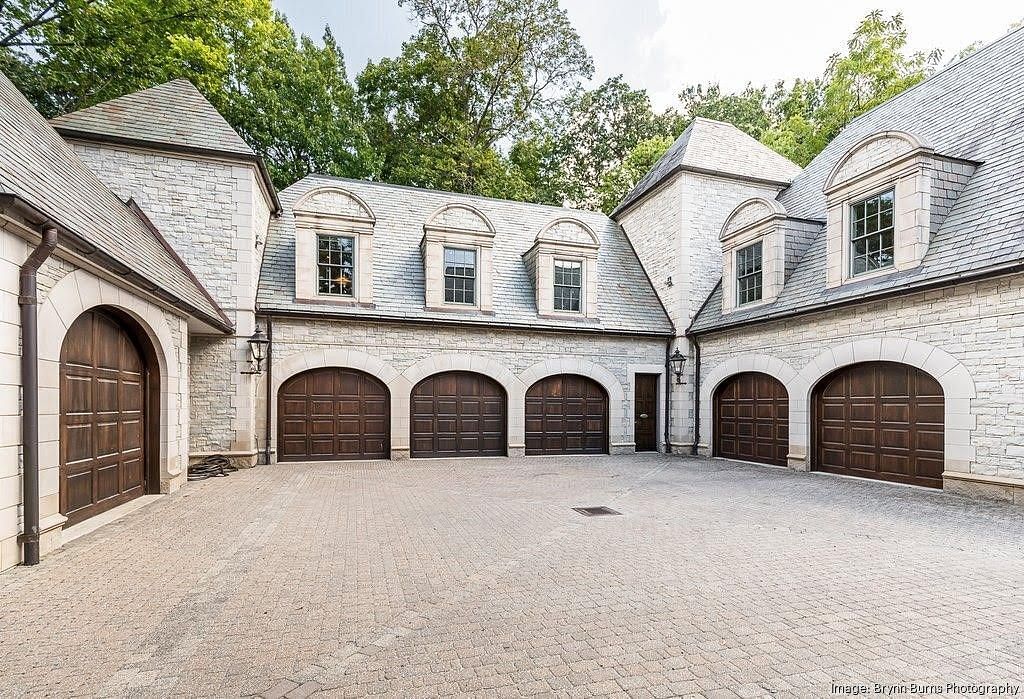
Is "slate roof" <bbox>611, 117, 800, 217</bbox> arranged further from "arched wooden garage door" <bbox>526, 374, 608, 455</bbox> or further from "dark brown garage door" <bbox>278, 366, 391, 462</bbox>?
"dark brown garage door" <bbox>278, 366, 391, 462</bbox>

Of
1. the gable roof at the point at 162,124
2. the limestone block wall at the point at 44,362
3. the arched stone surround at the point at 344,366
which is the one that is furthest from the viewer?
the arched stone surround at the point at 344,366

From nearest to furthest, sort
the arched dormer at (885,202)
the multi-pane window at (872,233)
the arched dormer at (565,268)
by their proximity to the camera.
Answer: the arched dormer at (885,202) < the multi-pane window at (872,233) < the arched dormer at (565,268)

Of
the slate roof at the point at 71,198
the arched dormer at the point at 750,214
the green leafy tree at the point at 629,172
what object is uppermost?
the green leafy tree at the point at 629,172

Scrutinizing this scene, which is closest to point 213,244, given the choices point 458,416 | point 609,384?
point 458,416

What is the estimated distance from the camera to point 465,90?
2498cm

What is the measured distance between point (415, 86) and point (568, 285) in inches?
658

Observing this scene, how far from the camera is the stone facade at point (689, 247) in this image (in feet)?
51.9

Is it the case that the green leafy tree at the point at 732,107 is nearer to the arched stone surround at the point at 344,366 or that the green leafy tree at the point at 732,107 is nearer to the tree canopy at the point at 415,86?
the tree canopy at the point at 415,86

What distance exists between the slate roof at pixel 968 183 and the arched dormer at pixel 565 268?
376 centimetres

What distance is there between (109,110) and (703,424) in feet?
58.6

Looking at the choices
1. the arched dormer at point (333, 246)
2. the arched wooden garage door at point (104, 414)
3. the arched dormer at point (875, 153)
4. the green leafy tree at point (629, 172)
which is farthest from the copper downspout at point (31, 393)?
the green leafy tree at point (629, 172)

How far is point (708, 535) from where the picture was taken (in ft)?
21.5

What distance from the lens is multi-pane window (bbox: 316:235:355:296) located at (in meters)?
14.0

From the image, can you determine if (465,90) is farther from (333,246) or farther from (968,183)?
(968,183)
